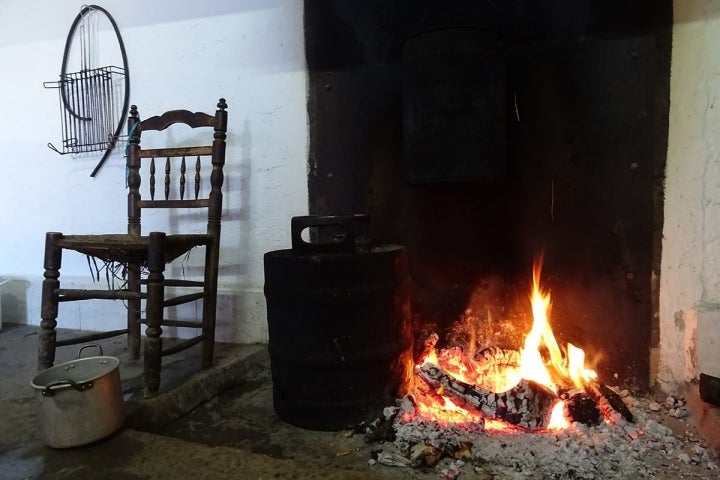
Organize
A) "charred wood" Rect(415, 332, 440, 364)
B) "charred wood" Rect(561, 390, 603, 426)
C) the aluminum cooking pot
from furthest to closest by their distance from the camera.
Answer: "charred wood" Rect(415, 332, 440, 364)
"charred wood" Rect(561, 390, 603, 426)
the aluminum cooking pot

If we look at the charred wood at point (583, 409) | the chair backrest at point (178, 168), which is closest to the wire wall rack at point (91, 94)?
the chair backrest at point (178, 168)

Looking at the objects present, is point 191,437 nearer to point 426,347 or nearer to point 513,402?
point 426,347

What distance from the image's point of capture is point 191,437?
153 cm

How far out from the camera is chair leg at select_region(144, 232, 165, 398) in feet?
5.25

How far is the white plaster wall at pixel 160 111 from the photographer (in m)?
2.19

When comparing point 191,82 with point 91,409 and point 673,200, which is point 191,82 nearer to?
point 91,409

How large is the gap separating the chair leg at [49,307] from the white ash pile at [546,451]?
1.17 m

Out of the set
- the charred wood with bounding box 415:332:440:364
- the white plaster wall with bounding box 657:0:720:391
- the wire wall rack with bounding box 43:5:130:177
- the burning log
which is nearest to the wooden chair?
the wire wall rack with bounding box 43:5:130:177

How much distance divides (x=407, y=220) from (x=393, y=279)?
1.57ft

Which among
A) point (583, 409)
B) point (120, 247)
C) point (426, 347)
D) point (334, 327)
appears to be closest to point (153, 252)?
point (120, 247)

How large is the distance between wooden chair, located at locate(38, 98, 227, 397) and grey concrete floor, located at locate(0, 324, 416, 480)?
0.11 meters

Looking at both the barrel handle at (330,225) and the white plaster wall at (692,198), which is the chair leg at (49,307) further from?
the white plaster wall at (692,198)

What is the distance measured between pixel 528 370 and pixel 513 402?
0.22m

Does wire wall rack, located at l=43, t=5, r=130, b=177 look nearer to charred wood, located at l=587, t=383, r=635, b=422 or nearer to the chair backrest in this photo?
the chair backrest
